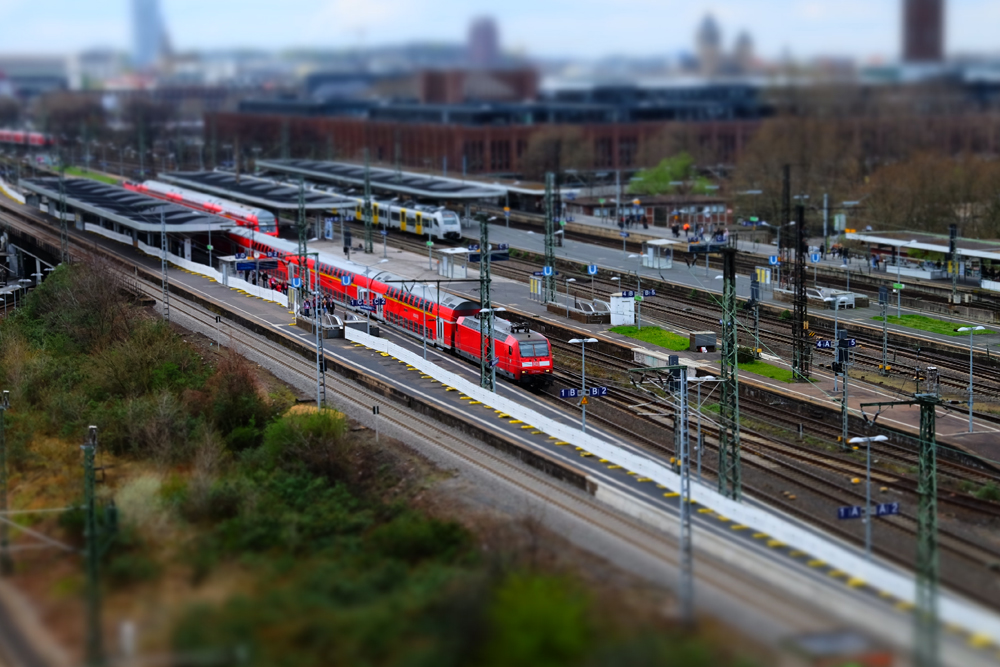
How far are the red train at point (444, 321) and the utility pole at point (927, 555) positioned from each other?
67.0ft

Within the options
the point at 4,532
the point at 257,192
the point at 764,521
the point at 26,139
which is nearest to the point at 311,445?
the point at 4,532

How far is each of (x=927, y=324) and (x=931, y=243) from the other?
11847 millimetres

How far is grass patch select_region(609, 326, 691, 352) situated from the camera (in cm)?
5691

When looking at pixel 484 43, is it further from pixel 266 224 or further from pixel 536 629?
pixel 536 629

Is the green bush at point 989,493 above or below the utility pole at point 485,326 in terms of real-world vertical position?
below

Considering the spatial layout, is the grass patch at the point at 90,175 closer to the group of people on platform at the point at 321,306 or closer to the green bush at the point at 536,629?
the group of people on platform at the point at 321,306

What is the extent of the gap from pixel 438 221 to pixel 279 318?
2661 centimetres

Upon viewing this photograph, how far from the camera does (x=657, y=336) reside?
58750mm

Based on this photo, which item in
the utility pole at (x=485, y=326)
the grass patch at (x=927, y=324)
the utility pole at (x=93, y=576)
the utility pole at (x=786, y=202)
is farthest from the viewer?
the grass patch at (x=927, y=324)

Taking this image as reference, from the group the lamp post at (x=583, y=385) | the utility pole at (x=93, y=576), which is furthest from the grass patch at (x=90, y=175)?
the utility pole at (x=93, y=576)

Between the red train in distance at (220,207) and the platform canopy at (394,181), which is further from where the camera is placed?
the platform canopy at (394,181)

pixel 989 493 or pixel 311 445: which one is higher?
pixel 311 445

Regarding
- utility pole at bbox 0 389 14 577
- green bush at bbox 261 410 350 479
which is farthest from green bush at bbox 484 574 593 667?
green bush at bbox 261 410 350 479

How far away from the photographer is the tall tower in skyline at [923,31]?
111062mm
